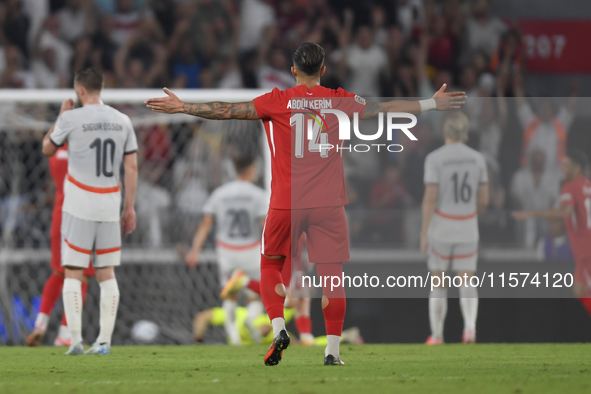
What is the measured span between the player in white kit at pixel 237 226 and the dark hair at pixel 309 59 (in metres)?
4.25

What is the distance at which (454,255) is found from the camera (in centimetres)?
800

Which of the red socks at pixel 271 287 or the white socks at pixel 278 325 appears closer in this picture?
the white socks at pixel 278 325

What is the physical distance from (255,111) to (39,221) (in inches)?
240

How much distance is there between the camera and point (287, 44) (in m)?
13.2

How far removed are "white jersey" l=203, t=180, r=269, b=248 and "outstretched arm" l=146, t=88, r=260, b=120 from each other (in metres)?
4.14

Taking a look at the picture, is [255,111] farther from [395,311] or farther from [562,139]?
[562,139]

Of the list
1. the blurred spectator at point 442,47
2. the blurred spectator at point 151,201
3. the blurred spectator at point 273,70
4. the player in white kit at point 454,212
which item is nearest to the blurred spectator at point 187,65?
the blurred spectator at point 273,70

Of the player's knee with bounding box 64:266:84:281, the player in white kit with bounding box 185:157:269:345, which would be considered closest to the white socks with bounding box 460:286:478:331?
the player in white kit with bounding box 185:157:269:345

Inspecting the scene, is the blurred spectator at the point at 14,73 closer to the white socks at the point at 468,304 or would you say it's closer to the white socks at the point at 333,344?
the white socks at the point at 468,304

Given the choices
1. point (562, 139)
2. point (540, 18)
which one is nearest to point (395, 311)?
point (562, 139)

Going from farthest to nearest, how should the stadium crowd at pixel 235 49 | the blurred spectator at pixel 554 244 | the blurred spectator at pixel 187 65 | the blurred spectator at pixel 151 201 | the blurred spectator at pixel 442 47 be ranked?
1. the blurred spectator at pixel 442 47
2. the blurred spectator at pixel 187 65
3. the stadium crowd at pixel 235 49
4. the blurred spectator at pixel 151 201
5. the blurred spectator at pixel 554 244

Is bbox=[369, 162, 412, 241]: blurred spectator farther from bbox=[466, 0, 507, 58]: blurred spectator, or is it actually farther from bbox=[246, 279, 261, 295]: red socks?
bbox=[466, 0, 507, 58]: blurred spectator

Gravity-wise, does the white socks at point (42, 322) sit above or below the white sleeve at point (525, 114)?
below

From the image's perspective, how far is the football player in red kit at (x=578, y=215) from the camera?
8555mm
